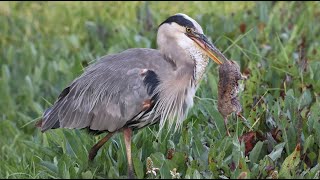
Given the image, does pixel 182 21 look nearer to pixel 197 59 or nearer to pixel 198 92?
pixel 197 59

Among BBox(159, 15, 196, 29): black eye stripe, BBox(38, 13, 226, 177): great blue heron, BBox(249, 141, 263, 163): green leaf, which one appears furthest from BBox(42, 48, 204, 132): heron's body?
BBox(249, 141, 263, 163): green leaf

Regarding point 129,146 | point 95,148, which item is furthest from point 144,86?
point 95,148

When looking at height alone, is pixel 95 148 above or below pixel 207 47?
below

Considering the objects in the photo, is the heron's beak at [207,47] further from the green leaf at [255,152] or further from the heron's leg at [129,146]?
the heron's leg at [129,146]

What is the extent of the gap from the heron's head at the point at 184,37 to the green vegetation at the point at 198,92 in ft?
1.74

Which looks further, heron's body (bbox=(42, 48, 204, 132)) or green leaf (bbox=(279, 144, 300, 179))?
heron's body (bbox=(42, 48, 204, 132))

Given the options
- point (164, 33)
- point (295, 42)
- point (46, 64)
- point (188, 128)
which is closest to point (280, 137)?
point (188, 128)

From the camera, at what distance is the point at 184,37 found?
5266mm

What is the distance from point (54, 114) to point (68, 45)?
400 centimetres

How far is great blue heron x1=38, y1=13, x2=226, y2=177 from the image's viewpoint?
5.18 meters

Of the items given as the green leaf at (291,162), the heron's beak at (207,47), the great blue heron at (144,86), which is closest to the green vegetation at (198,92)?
the green leaf at (291,162)

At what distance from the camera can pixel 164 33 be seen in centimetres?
532

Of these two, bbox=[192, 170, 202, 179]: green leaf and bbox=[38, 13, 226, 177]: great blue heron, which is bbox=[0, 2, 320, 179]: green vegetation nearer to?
bbox=[192, 170, 202, 179]: green leaf

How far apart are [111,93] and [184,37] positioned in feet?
1.87
